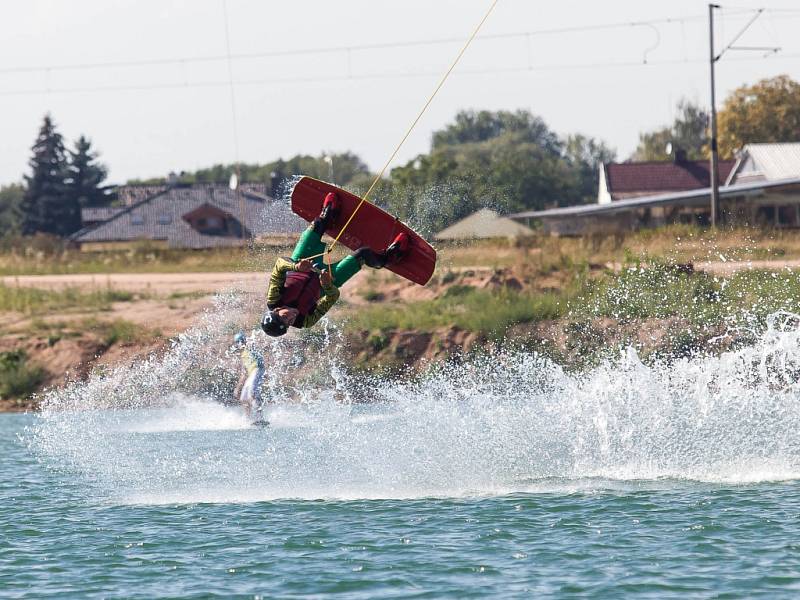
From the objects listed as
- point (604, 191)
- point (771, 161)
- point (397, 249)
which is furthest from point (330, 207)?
point (604, 191)

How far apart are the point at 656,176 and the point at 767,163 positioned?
15406 millimetres

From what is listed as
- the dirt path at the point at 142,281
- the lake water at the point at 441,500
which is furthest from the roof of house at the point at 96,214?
the lake water at the point at 441,500

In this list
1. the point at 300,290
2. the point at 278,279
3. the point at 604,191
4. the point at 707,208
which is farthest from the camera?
the point at 604,191

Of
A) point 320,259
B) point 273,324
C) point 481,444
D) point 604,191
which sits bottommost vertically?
point 481,444


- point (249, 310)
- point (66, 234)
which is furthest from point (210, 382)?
point (66, 234)

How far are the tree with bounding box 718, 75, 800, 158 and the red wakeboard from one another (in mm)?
67953

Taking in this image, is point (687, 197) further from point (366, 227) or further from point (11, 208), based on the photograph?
point (11, 208)

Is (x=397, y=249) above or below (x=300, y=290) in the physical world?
above

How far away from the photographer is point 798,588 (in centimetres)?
1032

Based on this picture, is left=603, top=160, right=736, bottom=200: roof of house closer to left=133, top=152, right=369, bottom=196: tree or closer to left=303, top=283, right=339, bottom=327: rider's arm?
left=133, top=152, right=369, bottom=196: tree

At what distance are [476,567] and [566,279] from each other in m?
21.0

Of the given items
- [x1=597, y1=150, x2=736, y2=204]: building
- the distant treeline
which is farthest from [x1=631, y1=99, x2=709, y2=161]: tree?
[x1=597, y1=150, x2=736, y2=204]: building

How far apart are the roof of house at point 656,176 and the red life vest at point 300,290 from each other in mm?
64405

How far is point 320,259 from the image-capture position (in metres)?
15.2
